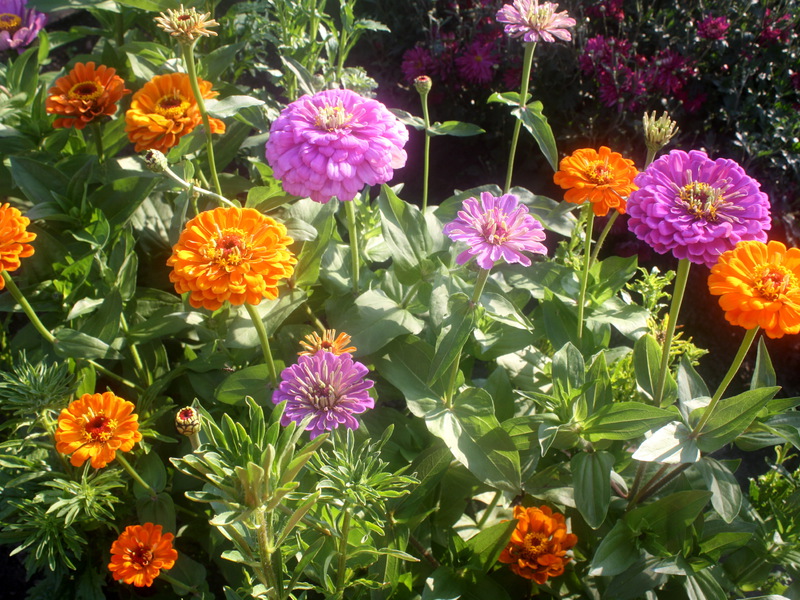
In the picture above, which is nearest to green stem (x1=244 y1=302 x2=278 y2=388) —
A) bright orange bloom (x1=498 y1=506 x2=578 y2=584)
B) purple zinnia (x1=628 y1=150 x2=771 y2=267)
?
bright orange bloom (x1=498 y1=506 x2=578 y2=584)

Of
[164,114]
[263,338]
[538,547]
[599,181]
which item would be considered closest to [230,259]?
[263,338]

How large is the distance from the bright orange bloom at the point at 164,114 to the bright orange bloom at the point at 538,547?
1.09 m

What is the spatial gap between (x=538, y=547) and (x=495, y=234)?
2.07 feet

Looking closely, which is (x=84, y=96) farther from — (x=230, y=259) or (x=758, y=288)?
(x=758, y=288)

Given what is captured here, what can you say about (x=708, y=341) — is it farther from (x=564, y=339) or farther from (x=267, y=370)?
(x=267, y=370)

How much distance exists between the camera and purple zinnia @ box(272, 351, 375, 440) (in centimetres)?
107

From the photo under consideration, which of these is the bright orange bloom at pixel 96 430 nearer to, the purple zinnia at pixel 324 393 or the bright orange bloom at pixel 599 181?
the purple zinnia at pixel 324 393

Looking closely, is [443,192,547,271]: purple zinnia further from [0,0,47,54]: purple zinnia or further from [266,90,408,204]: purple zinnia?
[0,0,47,54]: purple zinnia

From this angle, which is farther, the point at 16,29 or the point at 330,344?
the point at 16,29

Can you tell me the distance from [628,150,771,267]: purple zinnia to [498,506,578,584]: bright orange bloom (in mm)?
602

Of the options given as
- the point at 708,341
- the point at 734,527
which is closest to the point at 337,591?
the point at 734,527

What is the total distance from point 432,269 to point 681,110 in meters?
1.58

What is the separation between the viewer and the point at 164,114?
4.76ft

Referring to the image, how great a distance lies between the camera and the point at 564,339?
4.85 ft
